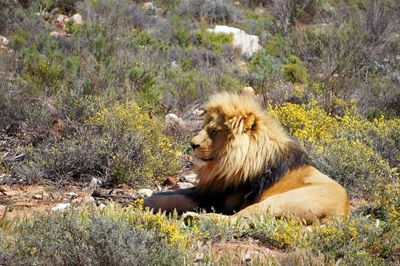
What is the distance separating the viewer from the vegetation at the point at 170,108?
4668 millimetres

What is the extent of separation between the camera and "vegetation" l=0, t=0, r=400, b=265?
15.3 feet

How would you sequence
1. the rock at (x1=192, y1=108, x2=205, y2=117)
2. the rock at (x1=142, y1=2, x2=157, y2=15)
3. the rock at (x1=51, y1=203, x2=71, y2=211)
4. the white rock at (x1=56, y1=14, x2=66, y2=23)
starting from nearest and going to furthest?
1. the rock at (x1=51, y1=203, x2=71, y2=211)
2. the rock at (x1=192, y1=108, x2=205, y2=117)
3. the white rock at (x1=56, y1=14, x2=66, y2=23)
4. the rock at (x1=142, y1=2, x2=157, y2=15)

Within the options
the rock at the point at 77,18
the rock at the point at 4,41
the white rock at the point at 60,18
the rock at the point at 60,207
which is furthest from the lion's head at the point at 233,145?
the white rock at the point at 60,18

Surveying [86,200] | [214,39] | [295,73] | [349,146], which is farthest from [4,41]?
[349,146]

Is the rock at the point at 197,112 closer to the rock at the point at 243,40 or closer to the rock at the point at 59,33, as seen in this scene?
the rock at the point at 59,33

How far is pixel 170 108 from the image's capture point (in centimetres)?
1193

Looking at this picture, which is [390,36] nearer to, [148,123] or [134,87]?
[134,87]

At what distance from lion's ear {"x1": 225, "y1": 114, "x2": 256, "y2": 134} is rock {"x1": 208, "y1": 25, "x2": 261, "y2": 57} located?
12.8m

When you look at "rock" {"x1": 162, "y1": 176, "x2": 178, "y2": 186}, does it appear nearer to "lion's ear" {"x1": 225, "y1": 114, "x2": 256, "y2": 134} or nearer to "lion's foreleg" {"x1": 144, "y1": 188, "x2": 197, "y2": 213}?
"lion's foreleg" {"x1": 144, "y1": 188, "x2": 197, "y2": 213}

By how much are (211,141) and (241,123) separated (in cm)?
32

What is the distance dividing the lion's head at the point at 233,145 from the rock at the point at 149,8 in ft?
53.9

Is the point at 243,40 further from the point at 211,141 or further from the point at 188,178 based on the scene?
the point at 211,141

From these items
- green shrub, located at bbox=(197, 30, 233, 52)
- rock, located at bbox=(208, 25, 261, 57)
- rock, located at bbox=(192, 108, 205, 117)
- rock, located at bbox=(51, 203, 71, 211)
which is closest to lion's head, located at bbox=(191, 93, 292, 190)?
rock, located at bbox=(51, 203, 71, 211)

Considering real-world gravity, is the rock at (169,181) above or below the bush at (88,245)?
below
